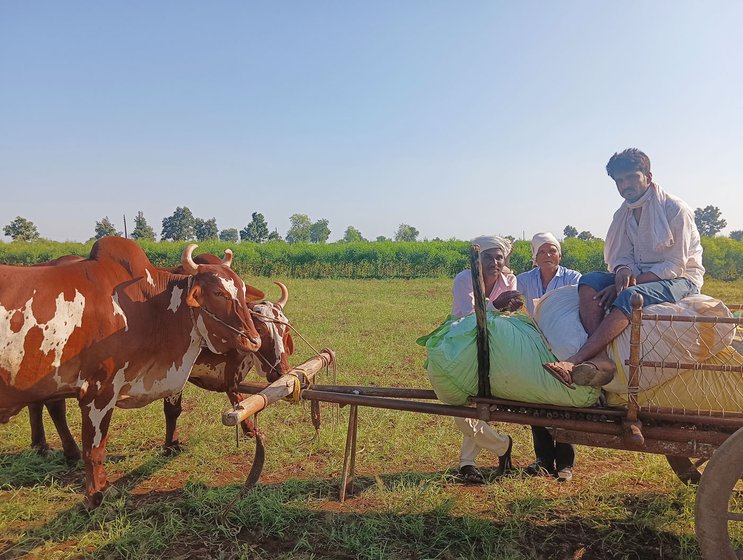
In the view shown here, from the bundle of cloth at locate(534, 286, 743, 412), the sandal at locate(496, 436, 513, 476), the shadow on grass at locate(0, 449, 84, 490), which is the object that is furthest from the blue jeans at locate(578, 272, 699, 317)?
the shadow on grass at locate(0, 449, 84, 490)

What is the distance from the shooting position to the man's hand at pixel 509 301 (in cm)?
377

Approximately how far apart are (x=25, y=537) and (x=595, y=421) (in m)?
3.84

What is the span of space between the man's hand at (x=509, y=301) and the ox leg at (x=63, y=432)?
411 cm

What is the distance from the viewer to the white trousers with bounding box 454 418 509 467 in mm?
3832

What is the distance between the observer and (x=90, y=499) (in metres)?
3.55

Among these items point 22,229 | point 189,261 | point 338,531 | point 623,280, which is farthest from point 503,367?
point 22,229

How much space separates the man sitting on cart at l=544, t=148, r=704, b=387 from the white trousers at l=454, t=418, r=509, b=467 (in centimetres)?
131

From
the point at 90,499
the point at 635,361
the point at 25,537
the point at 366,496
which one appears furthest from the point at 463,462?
the point at 25,537

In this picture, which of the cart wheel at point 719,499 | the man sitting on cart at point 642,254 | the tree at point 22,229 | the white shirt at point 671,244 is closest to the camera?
the cart wheel at point 719,499

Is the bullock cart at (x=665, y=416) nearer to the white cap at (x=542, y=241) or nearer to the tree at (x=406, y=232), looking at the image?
the white cap at (x=542, y=241)

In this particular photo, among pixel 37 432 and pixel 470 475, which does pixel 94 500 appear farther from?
pixel 470 475

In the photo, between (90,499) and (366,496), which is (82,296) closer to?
(90,499)

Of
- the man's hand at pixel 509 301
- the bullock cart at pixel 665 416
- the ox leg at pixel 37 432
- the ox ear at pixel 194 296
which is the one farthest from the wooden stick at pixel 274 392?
the ox leg at pixel 37 432

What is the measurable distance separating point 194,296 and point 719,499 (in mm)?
3469
